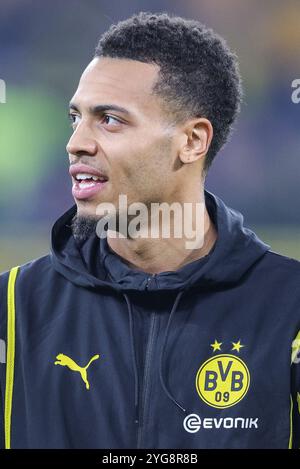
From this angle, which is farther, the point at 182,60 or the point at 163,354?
the point at 182,60

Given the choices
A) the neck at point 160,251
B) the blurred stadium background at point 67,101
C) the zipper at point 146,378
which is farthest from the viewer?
the blurred stadium background at point 67,101

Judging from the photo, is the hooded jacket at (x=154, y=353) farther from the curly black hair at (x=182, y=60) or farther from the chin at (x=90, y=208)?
the curly black hair at (x=182, y=60)

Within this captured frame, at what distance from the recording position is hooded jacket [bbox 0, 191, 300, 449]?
1523 millimetres

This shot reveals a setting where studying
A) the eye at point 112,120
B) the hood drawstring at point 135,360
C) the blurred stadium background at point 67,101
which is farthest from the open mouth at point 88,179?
the blurred stadium background at point 67,101

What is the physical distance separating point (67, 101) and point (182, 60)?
2232 millimetres

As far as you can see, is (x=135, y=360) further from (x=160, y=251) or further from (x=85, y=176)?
(x=85, y=176)

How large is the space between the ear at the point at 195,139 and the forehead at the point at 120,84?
0.11 m

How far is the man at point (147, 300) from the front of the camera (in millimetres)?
1530

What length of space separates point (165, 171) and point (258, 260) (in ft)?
0.88

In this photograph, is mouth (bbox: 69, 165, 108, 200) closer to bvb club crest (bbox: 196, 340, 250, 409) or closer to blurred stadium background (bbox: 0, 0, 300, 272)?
bvb club crest (bbox: 196, 340, 250, 409)

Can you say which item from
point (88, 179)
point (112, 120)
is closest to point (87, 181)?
point (88, 179)

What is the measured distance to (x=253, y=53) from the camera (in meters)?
3.88

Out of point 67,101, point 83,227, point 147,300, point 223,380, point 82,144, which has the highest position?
point 67,101

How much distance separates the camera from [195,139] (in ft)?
5.58
